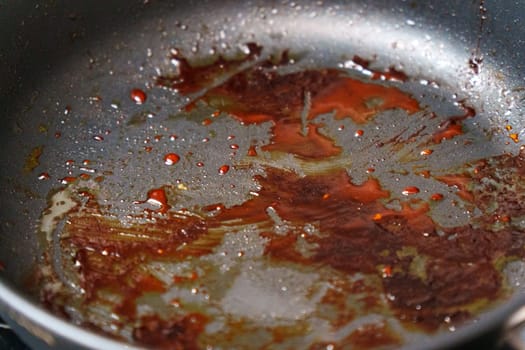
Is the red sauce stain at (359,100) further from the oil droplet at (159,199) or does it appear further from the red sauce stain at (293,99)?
the oil droplet at (159,199)

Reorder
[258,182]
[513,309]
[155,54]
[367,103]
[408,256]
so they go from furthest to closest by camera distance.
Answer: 1. [155,54]
2. [367,103]
3. [258,182]
4. [408,256]
5. [513,309]

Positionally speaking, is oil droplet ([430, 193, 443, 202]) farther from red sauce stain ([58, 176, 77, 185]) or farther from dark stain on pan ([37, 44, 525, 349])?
red sauce stain ([58, 176, 77, 185])

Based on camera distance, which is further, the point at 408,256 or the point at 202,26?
the point at 202,26

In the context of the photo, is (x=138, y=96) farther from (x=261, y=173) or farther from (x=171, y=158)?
(x=261, y=173)

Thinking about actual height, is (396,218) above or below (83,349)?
above

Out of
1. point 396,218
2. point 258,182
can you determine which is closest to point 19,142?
point 258,182

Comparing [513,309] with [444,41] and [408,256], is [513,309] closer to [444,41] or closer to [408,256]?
[408,256]

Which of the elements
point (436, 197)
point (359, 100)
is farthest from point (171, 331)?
point (359, 100)
